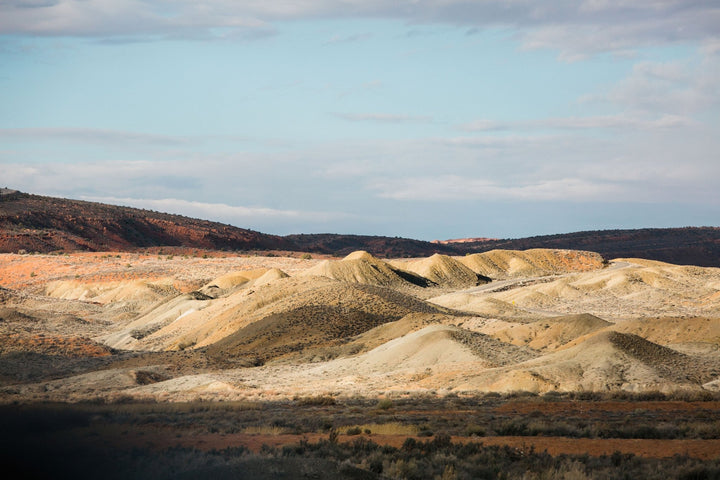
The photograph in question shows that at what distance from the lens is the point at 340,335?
42406 mm

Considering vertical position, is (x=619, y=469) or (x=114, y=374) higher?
(x=619, y=469)

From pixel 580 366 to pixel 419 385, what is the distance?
6.01m

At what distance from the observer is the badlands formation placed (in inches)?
1104

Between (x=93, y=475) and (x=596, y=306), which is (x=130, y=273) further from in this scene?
(x=93, y=475)

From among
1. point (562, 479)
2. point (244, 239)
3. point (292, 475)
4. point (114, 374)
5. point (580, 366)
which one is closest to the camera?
point (292, 475)

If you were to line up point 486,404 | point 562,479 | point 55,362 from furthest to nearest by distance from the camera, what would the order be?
point 55,362 < point 486,404 < point 562,479

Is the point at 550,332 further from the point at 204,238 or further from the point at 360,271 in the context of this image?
the point at 204,238

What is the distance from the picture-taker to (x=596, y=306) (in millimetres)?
66812

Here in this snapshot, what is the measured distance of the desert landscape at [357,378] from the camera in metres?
13.6

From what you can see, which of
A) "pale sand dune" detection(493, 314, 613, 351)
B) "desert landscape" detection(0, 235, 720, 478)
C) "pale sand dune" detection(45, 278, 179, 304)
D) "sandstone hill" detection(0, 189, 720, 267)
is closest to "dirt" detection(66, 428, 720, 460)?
"desert landscape" detection(0, 235, 720, 478)

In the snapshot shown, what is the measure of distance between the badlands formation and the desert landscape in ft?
0.53

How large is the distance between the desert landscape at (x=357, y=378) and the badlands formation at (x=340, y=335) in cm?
16

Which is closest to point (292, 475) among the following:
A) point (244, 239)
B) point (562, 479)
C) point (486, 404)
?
point (562, 479)

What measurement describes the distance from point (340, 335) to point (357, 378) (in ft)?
39.5
